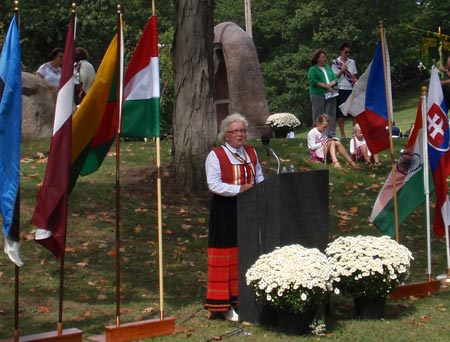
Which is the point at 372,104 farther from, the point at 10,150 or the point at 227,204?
the point at 10,150

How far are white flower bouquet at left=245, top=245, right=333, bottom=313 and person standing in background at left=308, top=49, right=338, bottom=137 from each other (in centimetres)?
928

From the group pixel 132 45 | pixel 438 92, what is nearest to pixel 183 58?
pixel 438 92

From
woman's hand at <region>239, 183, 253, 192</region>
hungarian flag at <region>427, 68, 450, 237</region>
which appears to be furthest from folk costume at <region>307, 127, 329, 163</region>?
woman's hand at <region>239, 183, 253, 192</region>

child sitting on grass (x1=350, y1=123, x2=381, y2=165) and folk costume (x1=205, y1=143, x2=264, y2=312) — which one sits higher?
child sitting on grass (x1=350, y1=123, x2=381, y2=165)

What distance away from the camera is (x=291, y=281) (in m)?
8.01

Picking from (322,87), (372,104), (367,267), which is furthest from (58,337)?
(322,87)

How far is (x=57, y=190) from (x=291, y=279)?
6.93 ft

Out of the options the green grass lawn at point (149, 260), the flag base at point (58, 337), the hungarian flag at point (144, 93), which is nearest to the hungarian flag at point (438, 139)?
the green grass lawn at point (149, 260)

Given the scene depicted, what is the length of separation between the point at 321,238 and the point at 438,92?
272cm

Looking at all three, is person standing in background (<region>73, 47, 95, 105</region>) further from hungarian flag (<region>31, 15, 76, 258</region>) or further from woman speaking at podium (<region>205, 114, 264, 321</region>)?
hungarian flag (<region>31, 15, 76, 258</region>)

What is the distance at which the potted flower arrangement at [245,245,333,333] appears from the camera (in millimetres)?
8031

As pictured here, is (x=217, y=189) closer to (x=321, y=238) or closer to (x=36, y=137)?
(x=321, y=238)

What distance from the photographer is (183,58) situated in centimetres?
1366

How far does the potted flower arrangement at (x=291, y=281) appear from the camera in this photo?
26.3 feet
